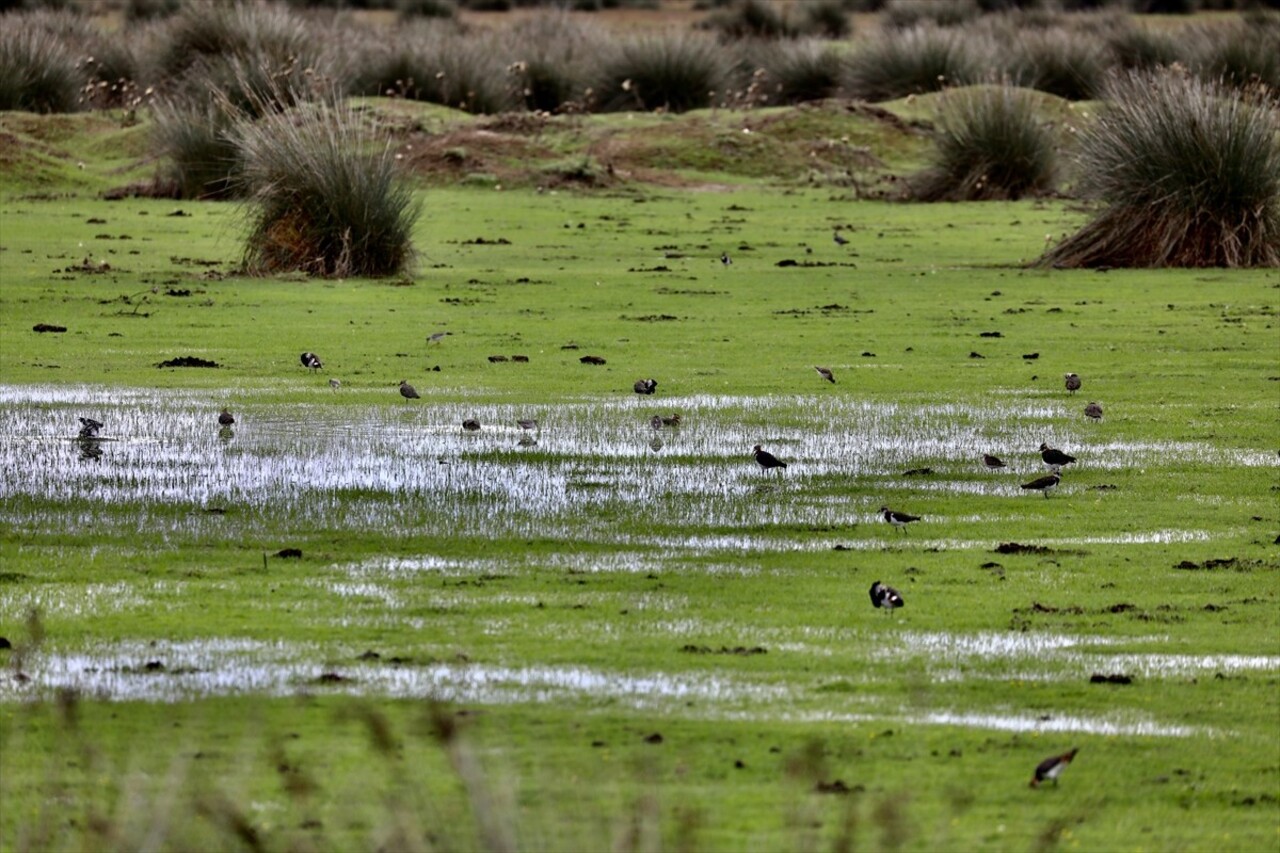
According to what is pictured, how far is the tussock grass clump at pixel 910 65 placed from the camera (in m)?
37.4

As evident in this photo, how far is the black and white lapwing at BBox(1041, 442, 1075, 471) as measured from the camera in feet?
34.9

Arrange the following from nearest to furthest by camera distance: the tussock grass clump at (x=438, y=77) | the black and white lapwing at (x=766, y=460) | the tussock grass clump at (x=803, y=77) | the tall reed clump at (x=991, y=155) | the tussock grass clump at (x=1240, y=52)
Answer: the black and white lapwing at (x=766, y=460)
the tall reed clump at (x=991, y=155)
the tussock grass clump at (x=1240, y=52)
the tussock grass clump at (x=438, y=77)
the tussock grass clump at (x=803, y=77)

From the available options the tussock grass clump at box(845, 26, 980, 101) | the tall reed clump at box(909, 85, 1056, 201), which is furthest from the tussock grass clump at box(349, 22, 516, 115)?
the tall reed clump at box(909, 85, 1056, 201)

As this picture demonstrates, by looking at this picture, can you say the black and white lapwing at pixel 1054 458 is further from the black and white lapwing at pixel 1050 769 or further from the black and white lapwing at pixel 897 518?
the black and white lapwing at pixel 1050 769

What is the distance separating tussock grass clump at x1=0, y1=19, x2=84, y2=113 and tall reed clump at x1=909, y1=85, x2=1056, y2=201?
566 inches

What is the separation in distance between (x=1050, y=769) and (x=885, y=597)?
6.42 ft

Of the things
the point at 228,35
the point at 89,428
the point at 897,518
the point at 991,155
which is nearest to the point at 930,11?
the point at 228,35

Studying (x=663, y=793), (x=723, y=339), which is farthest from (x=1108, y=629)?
(x=723, y=339)

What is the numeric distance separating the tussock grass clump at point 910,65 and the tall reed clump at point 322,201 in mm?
19389

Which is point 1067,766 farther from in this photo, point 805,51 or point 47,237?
point 805,51

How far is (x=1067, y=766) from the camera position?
600 centimetres

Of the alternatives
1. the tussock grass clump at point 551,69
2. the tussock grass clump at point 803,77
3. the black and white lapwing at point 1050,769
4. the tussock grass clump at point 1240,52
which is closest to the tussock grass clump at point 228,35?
the tussock grass clump at point 551,69

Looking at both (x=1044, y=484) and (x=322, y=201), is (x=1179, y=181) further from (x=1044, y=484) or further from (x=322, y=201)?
(x=1044, y=484)

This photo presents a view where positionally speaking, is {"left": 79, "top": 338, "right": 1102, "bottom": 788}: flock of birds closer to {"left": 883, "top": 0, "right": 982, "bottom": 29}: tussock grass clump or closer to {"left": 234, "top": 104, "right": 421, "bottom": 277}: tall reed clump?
{"left": 234, "top": 104, "right": 421, "bottom": 277}: tall reed clump
